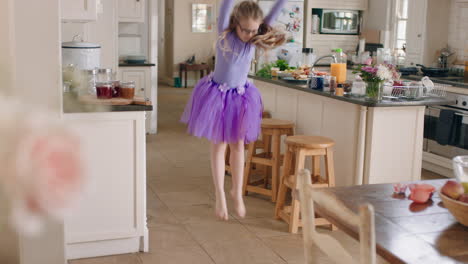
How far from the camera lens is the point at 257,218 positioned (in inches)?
177

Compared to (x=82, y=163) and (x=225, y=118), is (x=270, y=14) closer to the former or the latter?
(x=225, y=118)

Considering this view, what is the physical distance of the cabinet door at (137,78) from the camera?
7.24 metres

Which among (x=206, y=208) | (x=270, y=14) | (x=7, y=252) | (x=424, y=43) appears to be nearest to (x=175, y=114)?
(x=424, y=43)

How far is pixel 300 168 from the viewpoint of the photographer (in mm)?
4320

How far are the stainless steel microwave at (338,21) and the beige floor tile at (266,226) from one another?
458 centimetres

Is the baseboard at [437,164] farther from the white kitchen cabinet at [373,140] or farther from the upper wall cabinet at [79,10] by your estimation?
the upper wall cabinet at [79,10]

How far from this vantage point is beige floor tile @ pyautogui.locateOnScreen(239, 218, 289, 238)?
4.17 metres

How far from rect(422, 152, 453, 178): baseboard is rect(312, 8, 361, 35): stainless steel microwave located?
9.71 feet

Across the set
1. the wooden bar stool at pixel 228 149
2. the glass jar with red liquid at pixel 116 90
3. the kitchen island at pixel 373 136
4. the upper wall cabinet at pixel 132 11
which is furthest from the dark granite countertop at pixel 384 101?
the upper wall cabinet at pixel 132 11

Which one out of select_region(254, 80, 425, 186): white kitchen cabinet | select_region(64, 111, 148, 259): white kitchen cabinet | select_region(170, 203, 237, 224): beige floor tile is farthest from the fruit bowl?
select_region(170, 203, 237, 224): beige floor tile

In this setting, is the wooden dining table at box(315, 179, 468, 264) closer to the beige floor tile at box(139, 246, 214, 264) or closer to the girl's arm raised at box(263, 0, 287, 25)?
the girl's arm raised at box(263, 0, 287, 25)

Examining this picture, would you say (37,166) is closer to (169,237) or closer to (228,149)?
(169,237)

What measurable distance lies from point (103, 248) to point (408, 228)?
2.25m

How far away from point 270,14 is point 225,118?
71 cm
